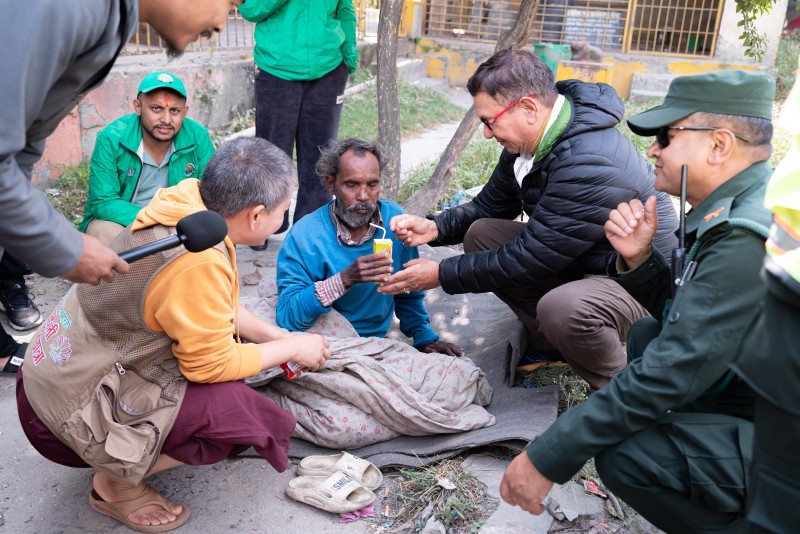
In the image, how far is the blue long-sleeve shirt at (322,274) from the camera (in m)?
3.47

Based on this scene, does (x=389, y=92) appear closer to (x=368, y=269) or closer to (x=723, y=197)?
(x=368, y=269)

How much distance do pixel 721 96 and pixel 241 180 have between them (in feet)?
5.25

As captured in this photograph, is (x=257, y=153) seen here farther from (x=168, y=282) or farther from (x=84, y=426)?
(x=84, y=426)

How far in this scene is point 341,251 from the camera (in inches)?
144

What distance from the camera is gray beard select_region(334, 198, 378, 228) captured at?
3598 mm

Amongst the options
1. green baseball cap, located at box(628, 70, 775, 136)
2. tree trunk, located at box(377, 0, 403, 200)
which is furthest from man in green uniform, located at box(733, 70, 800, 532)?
tree trunk, located at box(377, 0, 403, 200)

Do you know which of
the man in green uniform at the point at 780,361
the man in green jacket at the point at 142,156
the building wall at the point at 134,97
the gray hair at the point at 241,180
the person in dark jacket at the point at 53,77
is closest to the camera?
the man in green uniform at the point at 780,361

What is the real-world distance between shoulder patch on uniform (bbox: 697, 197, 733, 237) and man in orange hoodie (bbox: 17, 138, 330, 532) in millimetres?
1407

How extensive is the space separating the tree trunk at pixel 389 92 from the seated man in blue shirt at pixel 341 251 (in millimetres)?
1508

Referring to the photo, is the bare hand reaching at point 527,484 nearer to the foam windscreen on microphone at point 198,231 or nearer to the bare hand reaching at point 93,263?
the foam windscreen on microphone at point 198,231

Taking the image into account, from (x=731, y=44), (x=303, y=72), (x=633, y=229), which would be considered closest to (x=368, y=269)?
(x=633, y=229)

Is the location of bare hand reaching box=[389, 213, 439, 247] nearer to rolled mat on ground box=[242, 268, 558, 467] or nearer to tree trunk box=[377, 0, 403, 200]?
rolled mat on ground box=[242, 268, 558, 467]

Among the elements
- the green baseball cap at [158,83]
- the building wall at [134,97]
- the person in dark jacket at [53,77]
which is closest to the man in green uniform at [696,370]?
the person in dark jacket at [53,77]

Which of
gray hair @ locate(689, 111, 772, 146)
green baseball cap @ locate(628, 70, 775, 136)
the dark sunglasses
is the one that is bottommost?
the dark sunglasses
